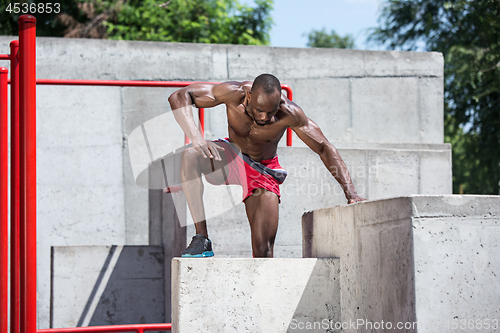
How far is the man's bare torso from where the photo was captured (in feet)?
11.4

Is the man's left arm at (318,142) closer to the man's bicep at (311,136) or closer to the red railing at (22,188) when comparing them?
the man's bicep at (311,136)

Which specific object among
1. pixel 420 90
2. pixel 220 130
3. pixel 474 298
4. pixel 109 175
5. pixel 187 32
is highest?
pixel 187 32

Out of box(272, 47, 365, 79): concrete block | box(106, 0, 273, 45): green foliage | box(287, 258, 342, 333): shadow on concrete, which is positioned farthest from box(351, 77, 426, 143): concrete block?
box(106, 0, 273, 45): green foliage

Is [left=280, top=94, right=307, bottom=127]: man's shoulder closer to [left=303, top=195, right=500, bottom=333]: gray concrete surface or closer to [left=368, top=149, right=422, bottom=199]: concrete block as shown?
[left=303, top=195, right=500, bottom=333]: gray concrete surface

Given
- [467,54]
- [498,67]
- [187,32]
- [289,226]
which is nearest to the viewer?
[289,226]

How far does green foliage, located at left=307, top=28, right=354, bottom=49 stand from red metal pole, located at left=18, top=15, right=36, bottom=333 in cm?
2202

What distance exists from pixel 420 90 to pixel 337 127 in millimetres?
1111

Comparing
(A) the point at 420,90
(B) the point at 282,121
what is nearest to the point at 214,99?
(B) the point at 282,121

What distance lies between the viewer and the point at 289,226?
14.9 ft

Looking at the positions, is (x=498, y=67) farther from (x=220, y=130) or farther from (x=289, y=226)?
(x=289, y=226)

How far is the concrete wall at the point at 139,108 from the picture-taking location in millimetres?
5910

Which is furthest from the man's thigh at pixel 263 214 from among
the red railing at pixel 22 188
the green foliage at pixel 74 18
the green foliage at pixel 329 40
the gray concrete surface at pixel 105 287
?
the green foliage at pixel 329 40

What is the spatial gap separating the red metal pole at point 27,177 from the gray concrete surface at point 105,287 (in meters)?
2.59

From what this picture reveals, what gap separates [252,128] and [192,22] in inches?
320
